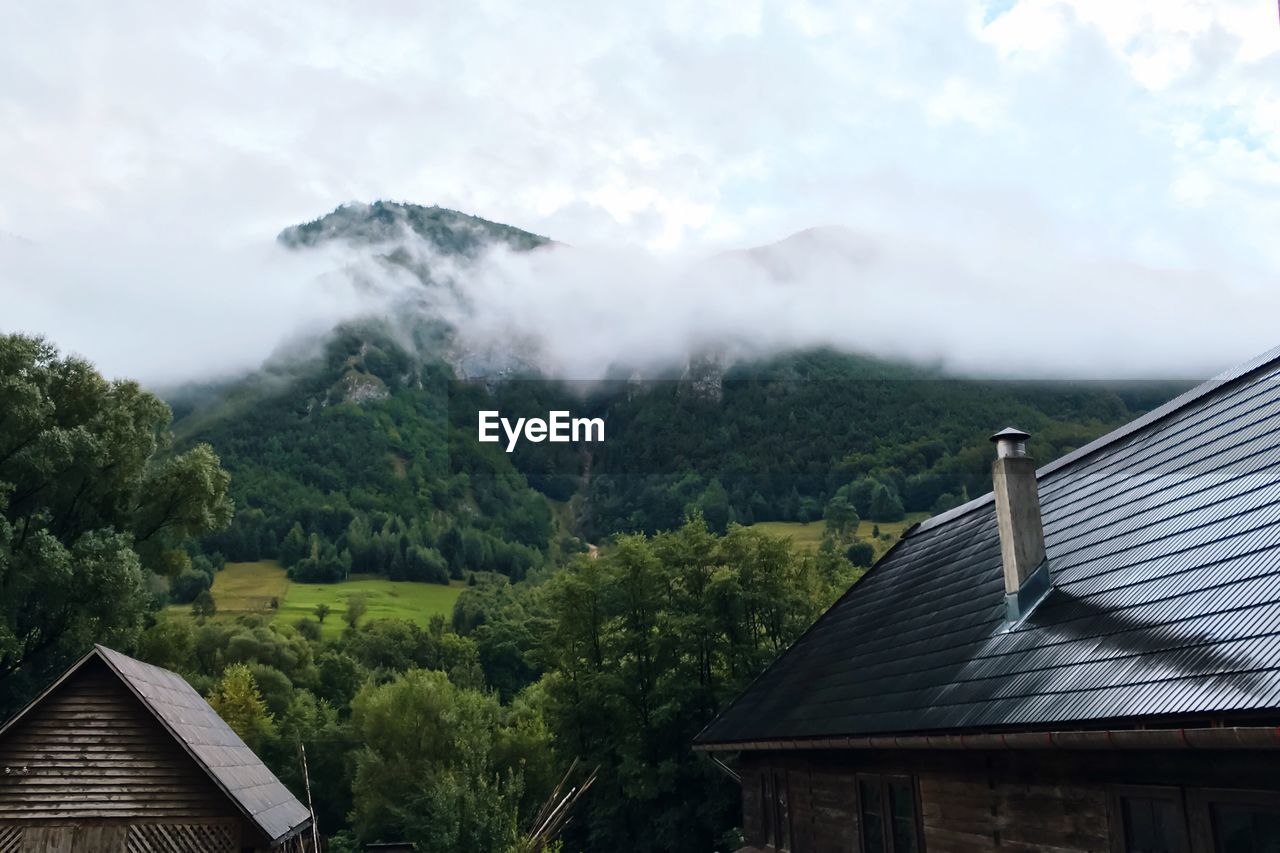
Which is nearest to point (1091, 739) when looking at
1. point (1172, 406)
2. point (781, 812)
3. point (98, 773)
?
point (1172, 406)

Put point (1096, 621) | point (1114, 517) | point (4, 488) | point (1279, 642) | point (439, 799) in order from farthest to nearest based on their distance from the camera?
point (4, 488) → point (439, 799) → point (1114, 517) → point (1096, 621) → point (1279, 642)

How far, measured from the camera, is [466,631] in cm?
10044

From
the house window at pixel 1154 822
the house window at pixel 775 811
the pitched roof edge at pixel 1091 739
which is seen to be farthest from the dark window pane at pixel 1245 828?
the house window at pixel 775 811

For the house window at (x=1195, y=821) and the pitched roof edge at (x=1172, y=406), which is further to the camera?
the pitched roof edge at (x=1172, y=406)

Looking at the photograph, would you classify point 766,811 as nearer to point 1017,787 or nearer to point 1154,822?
point 1017,787

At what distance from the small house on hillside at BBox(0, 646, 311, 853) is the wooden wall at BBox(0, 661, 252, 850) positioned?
18 millimetres

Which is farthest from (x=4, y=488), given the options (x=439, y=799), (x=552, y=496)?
(x=552, y=496)

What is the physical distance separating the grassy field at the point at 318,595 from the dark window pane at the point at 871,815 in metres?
91.6

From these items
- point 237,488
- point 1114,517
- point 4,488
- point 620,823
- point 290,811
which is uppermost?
point 237,488

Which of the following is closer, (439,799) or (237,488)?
(439,799)

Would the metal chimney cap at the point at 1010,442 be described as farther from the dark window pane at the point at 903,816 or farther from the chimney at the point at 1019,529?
the dark window pane at the point at 903,816

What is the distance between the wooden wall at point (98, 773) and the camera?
18203mm

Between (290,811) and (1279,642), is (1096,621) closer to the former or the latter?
(1279,642)

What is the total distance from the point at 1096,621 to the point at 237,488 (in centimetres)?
14122
